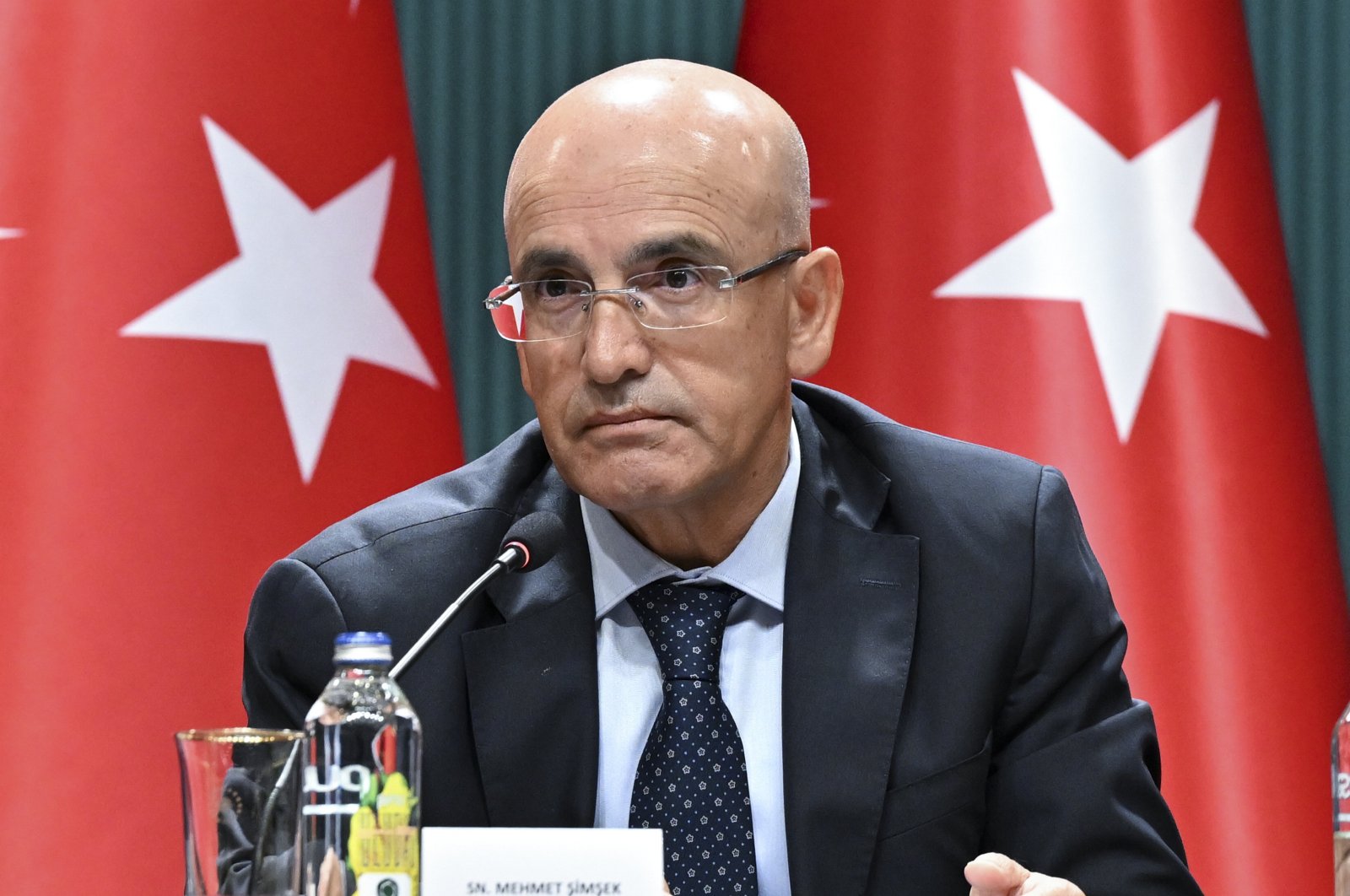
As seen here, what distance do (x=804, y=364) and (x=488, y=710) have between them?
0.56 metres

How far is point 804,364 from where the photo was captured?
1943 millimetres

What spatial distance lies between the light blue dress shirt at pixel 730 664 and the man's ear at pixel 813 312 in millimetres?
175

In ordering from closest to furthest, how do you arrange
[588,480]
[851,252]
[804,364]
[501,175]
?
[588,480] < [804,364] < [851,252] < [501,175]

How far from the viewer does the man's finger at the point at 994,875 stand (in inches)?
51.8

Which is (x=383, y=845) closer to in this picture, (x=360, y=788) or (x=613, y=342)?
(x=360, y=788)

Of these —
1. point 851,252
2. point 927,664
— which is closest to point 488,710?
point 927,664

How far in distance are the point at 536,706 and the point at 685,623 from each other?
0.20 meters

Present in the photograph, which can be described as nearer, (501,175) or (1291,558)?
(1291,558)

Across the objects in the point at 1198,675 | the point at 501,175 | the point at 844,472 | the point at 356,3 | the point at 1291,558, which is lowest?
the point at 1198,675

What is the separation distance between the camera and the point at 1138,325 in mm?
2650

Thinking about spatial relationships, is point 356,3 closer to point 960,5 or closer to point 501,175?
point 501,175

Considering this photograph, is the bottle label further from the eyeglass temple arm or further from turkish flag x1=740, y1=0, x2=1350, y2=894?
turkish flag x1=740, y1=0, x2=1350, y2=894

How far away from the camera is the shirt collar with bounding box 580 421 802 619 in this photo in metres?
1.88

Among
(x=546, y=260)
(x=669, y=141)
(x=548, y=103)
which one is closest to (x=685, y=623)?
(x=546, y=260)
